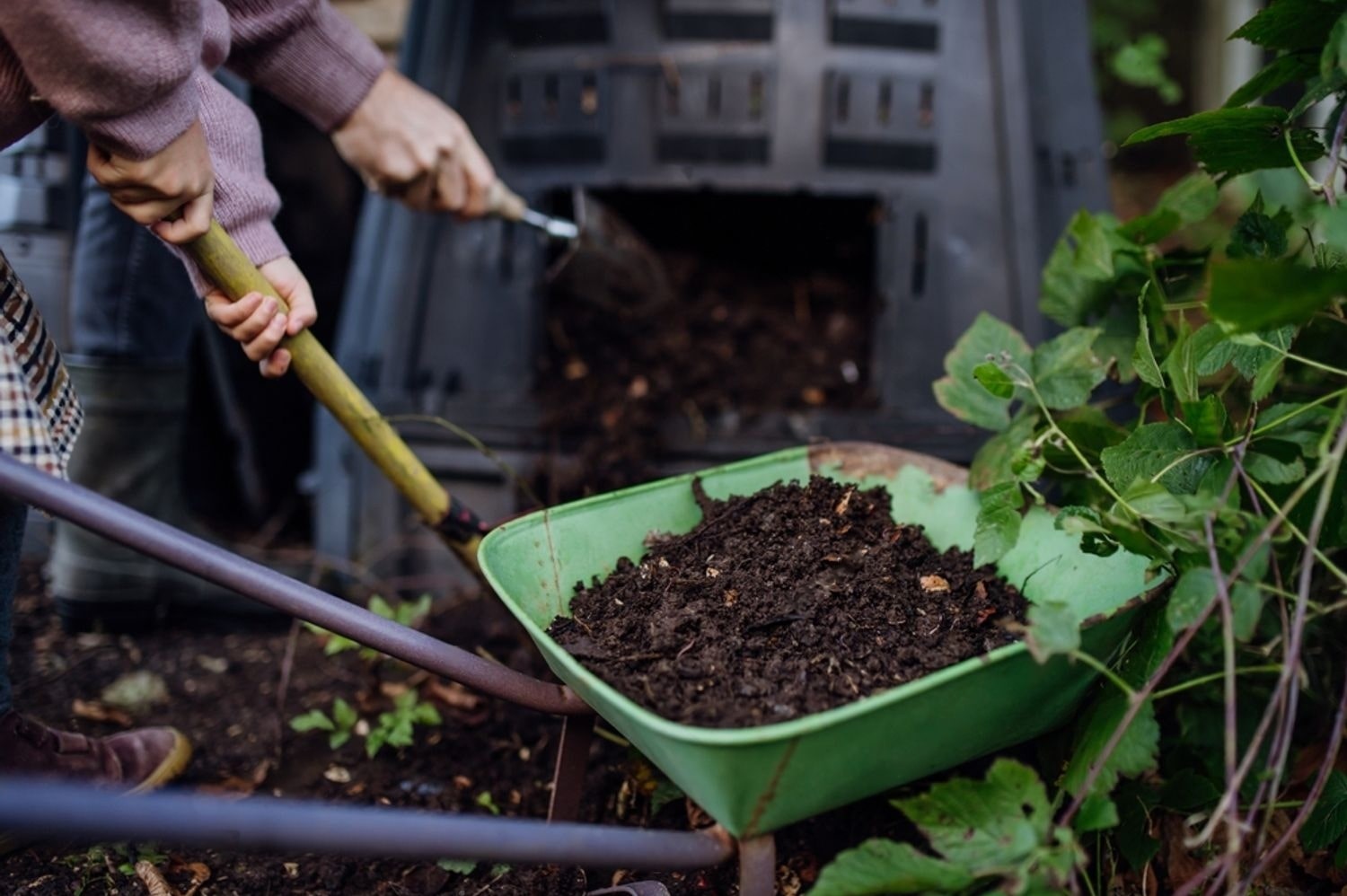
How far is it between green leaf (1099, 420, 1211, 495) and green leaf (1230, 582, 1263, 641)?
20 centimetres

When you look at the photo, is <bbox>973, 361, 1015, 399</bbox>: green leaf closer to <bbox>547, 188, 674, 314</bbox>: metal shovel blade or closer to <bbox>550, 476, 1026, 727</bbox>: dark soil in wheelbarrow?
<bbox>550, 476, 1026, 727</bbox>: dark soil in wheelbarrow

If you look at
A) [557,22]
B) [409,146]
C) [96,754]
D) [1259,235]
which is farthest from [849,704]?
[557,22]

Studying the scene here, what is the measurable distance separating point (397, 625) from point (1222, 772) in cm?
112

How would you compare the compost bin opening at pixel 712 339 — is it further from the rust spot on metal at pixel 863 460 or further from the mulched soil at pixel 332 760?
the rust spot on metal at pixel 863 460

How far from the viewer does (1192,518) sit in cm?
102

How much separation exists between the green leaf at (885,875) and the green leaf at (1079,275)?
94 centimetres

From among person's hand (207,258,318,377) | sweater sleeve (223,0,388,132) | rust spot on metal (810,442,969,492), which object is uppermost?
sweater sleeve (223,0,388,132)

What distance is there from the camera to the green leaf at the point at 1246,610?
967 mm

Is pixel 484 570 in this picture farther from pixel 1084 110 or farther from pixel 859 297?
pixel 1084 110

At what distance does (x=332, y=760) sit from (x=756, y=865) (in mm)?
890

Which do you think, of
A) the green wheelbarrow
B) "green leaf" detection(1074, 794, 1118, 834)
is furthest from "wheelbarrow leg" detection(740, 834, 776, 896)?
"green leaf" detection(1074, 794, 1118, 834)

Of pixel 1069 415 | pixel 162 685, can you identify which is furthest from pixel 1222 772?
pixel 162 685

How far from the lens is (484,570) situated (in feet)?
3.92

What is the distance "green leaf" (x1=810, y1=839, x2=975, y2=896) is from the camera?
96cm
